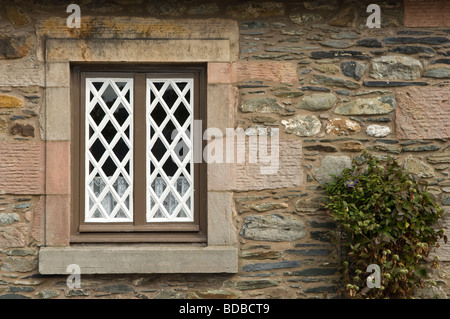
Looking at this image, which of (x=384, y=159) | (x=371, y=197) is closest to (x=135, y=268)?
(x=371, y=197)

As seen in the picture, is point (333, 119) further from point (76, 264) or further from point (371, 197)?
point (76, 264)

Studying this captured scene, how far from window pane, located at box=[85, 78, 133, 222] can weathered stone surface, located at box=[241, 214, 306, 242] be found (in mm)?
1014

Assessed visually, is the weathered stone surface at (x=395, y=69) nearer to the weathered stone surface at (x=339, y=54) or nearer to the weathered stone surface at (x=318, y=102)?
the weathered stone surface at (x=339, y=54)

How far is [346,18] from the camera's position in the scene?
14.0 feet

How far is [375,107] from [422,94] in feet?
1.34

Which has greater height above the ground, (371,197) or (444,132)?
(444,132)

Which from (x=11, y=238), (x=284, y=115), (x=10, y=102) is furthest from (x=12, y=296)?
(x=284, y=115)

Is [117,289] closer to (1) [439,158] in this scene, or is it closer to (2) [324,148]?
(2) [324,148]

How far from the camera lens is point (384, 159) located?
13.8 feet

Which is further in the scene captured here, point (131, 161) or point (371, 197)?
point (131, 161)

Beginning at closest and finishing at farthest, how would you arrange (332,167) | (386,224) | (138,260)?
(386,224)
(138,260)
(332,167)

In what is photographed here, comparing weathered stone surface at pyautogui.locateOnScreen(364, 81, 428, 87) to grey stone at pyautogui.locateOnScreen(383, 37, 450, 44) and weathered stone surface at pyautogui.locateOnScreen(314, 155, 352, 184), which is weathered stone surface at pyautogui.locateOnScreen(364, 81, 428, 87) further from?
weathered stone surface at pyautogui.locateOnScreen(314, 155, 352, 184)

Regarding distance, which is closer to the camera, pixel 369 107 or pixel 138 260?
pixel 138 260

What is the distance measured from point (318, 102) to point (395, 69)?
2.32ft
